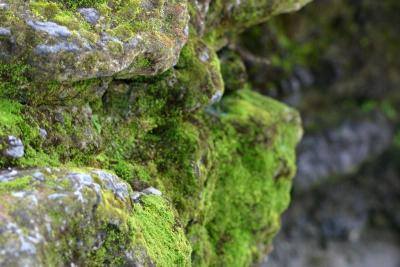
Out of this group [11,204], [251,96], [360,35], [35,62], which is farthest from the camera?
[360,35]

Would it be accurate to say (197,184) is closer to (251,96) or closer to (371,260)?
(251,96)

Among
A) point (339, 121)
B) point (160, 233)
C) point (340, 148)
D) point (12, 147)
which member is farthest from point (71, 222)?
point (339, 121)

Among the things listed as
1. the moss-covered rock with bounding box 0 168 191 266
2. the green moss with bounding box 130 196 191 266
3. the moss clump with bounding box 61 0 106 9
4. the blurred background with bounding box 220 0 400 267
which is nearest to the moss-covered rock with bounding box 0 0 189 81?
the moss clump with bounding box 61 0 106 9

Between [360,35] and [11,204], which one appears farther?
[360,35]

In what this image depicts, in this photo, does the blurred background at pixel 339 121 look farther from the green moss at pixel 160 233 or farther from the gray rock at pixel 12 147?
the gray rock at pixel 12 147

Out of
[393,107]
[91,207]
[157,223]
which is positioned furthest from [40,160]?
[393,107]

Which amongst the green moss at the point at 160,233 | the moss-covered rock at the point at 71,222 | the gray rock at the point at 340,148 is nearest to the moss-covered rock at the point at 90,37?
the moss-covered rock at the point at 71,222

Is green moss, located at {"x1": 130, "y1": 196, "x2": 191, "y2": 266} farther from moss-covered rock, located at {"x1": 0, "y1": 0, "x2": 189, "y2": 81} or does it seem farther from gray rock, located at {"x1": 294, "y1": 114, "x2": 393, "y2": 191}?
gray rock, located at {"x1": 294, "y1": 114, "x2": 393, "y2": 191}
